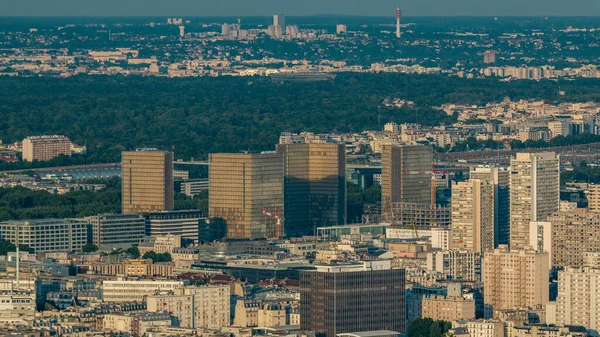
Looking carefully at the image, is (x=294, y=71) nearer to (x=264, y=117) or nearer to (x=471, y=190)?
(x=264, y=117)

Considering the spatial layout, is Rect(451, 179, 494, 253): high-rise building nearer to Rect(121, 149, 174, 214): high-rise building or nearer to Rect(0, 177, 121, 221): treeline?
Rect(121, 149, 174, 214): high-rise building

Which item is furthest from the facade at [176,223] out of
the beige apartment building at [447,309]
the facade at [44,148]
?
the facade at [44,148]

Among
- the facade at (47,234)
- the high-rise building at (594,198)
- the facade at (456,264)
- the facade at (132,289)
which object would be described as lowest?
the facade at (132,289)

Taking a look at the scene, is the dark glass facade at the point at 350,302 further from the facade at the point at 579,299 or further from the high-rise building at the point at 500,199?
the high-rise building at the point at 500,199

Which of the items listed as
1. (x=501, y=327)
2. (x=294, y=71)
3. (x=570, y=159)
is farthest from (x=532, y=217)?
(x=294, y=71)

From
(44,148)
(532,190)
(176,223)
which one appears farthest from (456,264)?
(44,148)

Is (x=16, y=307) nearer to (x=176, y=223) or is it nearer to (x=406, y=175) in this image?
(x=176, y=223)
